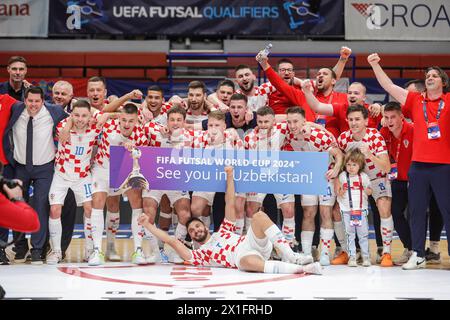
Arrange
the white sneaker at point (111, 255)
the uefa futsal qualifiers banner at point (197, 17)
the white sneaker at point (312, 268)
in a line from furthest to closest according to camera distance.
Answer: the uefa futsal qualifiers banner at point (197, 17)
the white sneaker at point (111, 255)
the white sneaker at point (312, 268)

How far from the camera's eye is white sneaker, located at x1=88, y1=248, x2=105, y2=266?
791 cm

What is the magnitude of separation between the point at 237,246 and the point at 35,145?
2.58 meters

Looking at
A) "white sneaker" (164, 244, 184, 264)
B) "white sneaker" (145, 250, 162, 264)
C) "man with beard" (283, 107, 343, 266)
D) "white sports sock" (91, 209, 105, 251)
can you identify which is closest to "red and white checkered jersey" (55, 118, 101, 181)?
"white sports sock" (91, 209, 105, 251)

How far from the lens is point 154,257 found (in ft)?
26.8

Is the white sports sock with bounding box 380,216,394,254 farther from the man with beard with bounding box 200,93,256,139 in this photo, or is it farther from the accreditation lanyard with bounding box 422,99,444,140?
the man with beard with bounding box 200,93,256,139

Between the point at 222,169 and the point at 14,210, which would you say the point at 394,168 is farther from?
the point at 14,210

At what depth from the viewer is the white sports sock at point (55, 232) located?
26.4 feet

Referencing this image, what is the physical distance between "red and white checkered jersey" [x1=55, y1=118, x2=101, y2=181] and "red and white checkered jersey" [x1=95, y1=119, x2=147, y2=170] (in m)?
0.15

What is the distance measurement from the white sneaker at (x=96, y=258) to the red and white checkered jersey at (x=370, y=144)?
2.92 meters

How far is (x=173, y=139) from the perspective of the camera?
8141 mm

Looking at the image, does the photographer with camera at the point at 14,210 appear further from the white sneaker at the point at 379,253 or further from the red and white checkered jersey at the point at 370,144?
the white sneaker at the point at 379,253

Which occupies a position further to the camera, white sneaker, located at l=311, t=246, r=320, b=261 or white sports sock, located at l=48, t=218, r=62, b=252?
white sneaker, located at l=311, t=246, r=320, b=261

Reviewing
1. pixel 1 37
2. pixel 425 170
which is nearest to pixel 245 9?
pixel 1 37

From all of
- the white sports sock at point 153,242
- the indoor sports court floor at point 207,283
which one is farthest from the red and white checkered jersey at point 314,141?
the white sports sock at point 153,242
